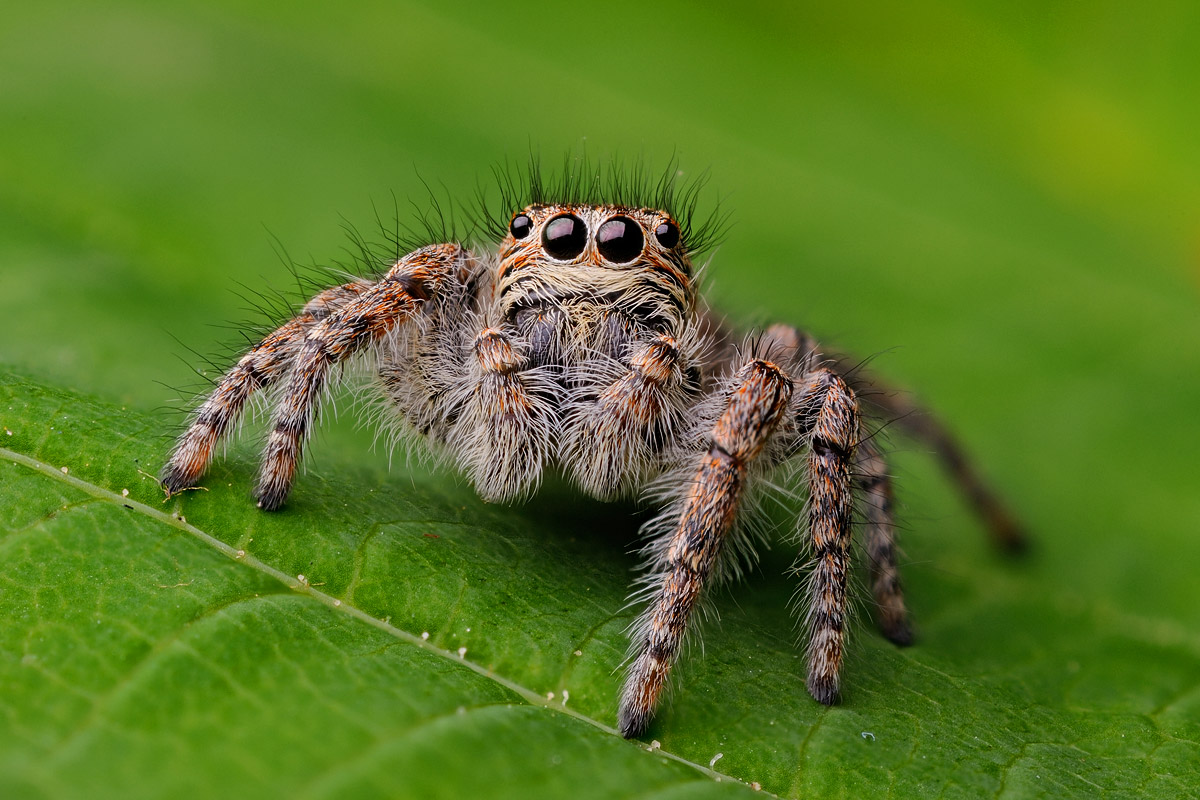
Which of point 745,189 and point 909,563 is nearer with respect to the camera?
point 909,563

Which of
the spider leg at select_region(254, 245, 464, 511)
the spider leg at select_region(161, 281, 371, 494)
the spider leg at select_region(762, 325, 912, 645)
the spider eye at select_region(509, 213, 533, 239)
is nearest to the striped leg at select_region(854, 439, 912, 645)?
the spider leg at select_region(762, 325, 912, 645)

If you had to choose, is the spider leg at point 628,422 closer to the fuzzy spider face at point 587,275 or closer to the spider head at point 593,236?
the fuzzy spider face at point 587,275

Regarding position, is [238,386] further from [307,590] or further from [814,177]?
[814,177]

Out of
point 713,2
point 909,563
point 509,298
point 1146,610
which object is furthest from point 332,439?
point 713,2

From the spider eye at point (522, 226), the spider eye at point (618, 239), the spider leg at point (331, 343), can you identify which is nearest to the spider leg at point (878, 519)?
the spider eye at point (618, 239)

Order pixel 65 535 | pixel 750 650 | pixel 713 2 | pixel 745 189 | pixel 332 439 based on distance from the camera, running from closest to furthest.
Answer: pixel 65 535, pixel 750 650, pixel 332 439, pixel 745 189, pixel 713 2

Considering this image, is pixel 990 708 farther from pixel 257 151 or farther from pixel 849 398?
pixel 257 151

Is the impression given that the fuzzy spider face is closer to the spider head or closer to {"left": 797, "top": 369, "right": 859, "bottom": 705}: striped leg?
the spider head
